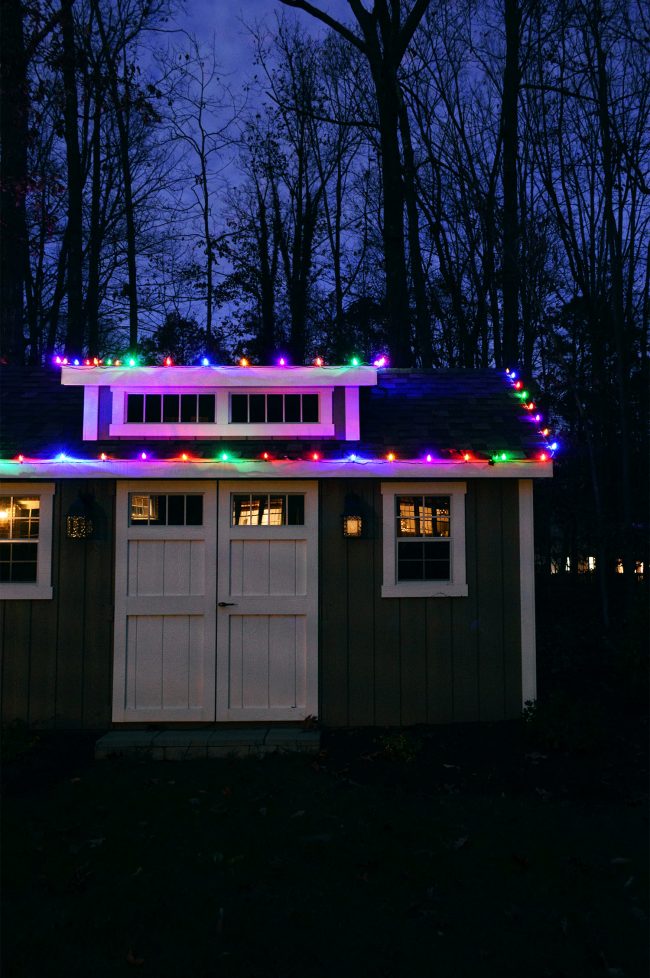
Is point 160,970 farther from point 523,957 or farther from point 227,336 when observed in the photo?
point 227,336

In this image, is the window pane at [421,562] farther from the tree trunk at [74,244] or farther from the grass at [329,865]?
the tree trunk at [74,244]

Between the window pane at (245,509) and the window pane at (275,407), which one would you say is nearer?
the window pane at (245,509)

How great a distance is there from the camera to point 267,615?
21.4 feet

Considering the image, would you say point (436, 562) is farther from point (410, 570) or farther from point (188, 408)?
point (188, 408)

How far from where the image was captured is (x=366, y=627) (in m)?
6.52

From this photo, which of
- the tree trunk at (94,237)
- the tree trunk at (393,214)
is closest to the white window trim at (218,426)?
the tree trunk at (393,214)

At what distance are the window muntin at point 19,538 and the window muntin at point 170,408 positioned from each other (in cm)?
124

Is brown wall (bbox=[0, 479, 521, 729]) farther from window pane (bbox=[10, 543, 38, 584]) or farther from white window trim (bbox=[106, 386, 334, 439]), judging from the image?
white window trim (bbox=[106, 386, 334, 439])

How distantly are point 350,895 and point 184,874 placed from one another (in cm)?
94

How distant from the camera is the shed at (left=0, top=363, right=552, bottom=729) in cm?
642

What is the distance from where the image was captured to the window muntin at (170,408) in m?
6.86

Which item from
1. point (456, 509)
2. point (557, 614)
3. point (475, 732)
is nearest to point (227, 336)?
point (557, 614)

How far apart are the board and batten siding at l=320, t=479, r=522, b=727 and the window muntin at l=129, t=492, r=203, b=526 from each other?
121 centimetres

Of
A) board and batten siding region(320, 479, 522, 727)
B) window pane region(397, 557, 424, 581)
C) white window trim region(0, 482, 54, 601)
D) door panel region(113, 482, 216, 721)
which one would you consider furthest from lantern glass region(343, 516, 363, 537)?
white window trim region(0, 482, 54, 601)
